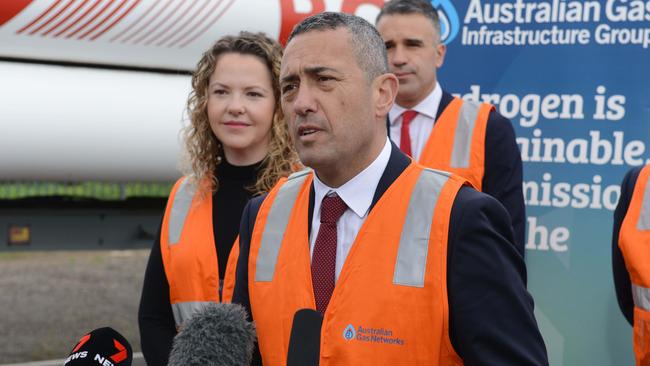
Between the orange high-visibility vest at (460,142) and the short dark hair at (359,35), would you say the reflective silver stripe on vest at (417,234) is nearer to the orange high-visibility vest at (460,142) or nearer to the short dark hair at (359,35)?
the short dark hair at (359,35)

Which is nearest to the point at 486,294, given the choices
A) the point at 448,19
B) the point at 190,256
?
the point at 190,256

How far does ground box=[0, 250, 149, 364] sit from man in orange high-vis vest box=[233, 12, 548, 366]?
4144 mm

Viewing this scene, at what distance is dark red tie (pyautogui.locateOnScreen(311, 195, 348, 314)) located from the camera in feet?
4.92

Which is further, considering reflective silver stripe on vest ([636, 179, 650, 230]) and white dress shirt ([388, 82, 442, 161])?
white dress shirt ([388, 82, 442, 161])

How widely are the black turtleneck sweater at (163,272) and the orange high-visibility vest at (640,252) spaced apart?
3.61ft

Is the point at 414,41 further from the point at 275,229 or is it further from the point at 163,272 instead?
the point at 275,229

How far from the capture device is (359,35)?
153 cm

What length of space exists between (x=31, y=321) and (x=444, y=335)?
5418 millimetres

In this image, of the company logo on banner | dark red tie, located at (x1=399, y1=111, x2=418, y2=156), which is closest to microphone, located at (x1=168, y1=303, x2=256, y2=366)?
dark red tie, located at (x1=399, y1=111, x2=418, y2=156)

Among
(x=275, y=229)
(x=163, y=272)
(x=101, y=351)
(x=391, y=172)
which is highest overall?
(x=391, y=172)

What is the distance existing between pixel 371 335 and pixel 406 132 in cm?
177

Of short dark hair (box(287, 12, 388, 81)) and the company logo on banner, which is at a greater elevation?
the company logo on banner

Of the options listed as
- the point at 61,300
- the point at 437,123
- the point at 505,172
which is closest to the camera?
the point at 505,172

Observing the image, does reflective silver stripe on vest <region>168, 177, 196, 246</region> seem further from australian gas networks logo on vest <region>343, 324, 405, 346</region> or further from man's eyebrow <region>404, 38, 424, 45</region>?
man's eyebrow <region>404, 38, 424, 45</region>
